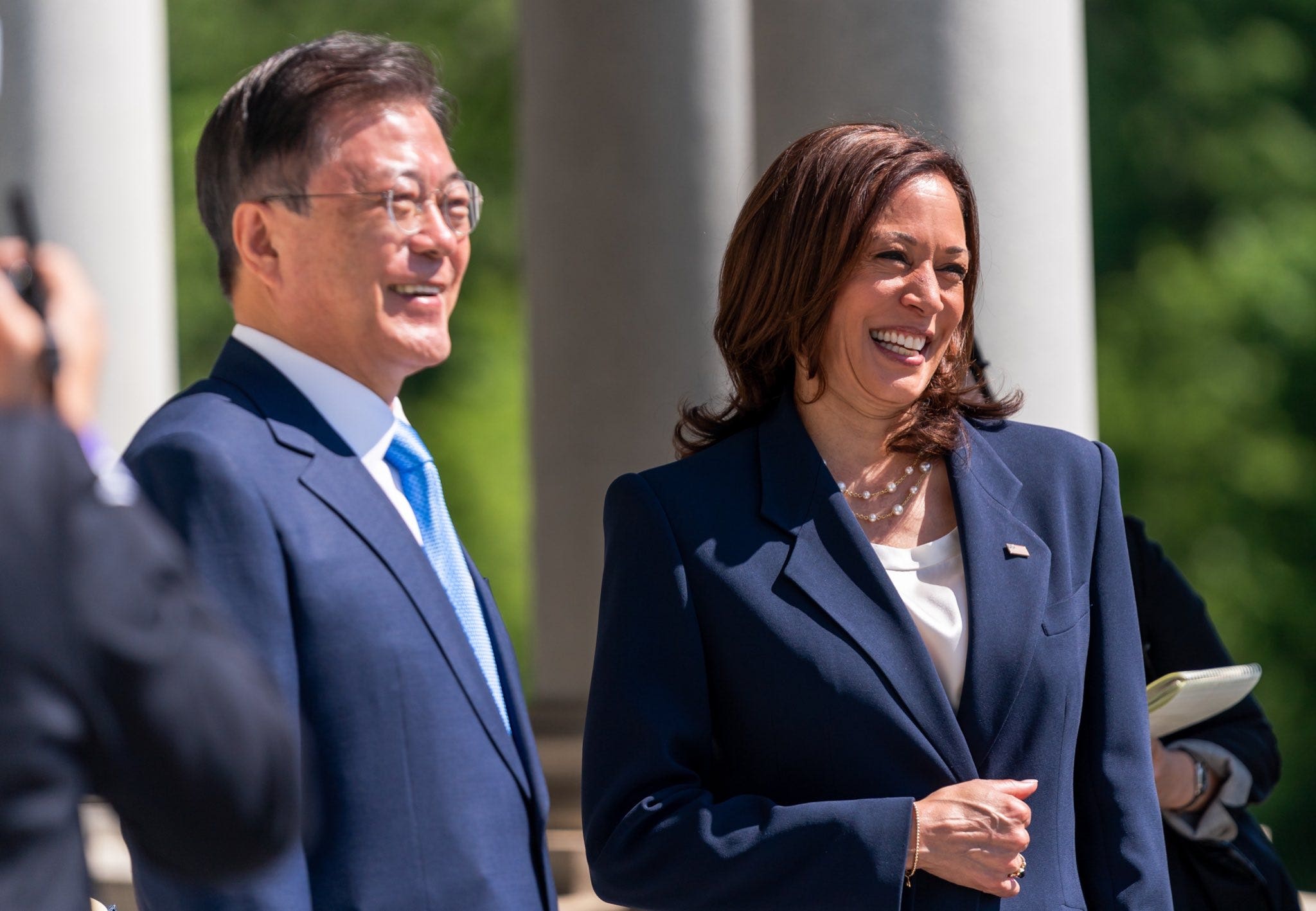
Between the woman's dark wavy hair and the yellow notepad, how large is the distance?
32.5 inches

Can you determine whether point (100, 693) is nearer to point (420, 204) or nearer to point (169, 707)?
point (169, 707)

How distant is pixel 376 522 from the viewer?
356cm

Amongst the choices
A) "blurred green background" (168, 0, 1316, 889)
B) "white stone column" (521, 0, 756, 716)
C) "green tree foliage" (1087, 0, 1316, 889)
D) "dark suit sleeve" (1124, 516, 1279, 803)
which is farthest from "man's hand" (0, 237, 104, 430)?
"blurred green background" (168, 0, 1316, 889)

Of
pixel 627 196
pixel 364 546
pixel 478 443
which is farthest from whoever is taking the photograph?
pixel 478 443

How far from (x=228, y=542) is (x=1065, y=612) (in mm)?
1862

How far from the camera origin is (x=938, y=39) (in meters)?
6.01

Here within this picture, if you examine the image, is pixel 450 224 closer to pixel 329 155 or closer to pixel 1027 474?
pixel 329 155

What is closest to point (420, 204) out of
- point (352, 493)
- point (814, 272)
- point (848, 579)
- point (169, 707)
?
point (352, 493)

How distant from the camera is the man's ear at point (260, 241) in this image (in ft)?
12.7

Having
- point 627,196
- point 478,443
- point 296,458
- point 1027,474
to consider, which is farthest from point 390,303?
point 478,443

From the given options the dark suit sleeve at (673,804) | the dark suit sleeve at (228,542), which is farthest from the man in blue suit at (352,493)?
the dark suit sleeve at (673,804)

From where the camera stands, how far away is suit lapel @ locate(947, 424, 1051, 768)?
3.84 m

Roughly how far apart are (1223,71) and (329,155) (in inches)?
683

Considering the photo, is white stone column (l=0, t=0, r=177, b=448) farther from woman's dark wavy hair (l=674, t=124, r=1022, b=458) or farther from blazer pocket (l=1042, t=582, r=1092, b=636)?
blazer pocket (l=1042, t=582, r=1092, b=636)
